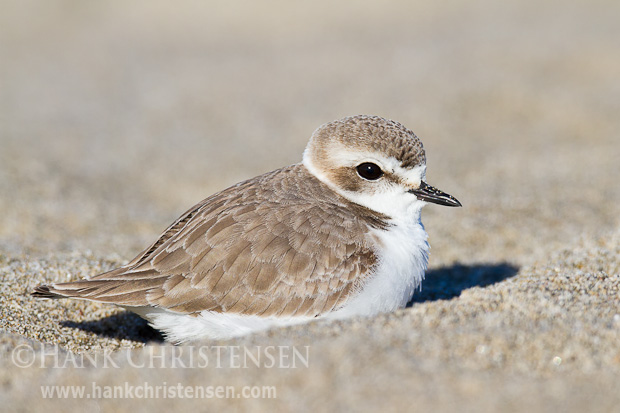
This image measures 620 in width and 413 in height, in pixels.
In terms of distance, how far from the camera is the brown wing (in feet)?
11.3

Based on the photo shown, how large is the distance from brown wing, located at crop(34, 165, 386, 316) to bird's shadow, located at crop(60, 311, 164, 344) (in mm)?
580

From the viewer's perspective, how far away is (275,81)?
10953 mm

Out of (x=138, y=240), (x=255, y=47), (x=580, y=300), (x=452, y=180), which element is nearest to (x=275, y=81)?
(x=255, y=47)

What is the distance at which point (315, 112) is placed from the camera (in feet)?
30.1

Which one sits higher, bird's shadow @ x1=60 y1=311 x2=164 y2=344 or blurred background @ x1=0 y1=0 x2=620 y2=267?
blurred background @ x1=0 y1=0 x2=620 y2=267

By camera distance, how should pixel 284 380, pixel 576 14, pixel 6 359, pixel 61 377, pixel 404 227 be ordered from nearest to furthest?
1. pixel 284 380
2. pixel 61 377
3. pixel 6 359
4. pixel 404 227
5. pixel 576 14

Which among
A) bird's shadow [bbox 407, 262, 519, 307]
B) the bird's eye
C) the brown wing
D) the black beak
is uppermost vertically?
the bird's eye

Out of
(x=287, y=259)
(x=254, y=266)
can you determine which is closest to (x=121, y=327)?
(x=254, y=266)

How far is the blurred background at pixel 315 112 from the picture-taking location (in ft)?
20.0

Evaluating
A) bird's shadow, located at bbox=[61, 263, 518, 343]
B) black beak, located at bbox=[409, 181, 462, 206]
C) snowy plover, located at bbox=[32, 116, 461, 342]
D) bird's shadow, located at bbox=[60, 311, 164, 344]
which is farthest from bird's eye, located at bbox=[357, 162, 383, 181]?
bird's shadow, located at bbox=[60, 311, 164, 344]

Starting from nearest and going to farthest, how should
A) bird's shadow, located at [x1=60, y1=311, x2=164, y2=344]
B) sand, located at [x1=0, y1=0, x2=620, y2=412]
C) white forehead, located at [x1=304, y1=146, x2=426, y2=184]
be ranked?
sand, located at [x1=0, y1=0, x2=620, y2=412], white forehead, located at [x1=304, y1=146, x2=426, y2=184], bird's shadow, located at [x1=60, y1=311, x2=164, y2=344]

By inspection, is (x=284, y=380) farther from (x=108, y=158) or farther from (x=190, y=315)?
(x=108, y=158)

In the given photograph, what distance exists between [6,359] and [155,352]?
0.74 m

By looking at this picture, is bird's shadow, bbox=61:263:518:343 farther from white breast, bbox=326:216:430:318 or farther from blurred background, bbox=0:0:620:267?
white breast, bbox=326:216:430:318
